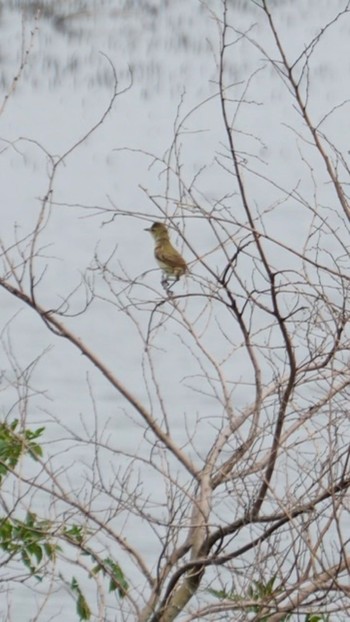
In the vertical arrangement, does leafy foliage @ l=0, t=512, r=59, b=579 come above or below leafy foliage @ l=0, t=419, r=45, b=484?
below

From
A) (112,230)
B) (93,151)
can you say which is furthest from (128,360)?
(93,151)

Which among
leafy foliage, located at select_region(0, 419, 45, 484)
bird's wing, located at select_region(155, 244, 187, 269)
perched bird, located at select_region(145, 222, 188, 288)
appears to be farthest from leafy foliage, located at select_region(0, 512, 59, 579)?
bird's wing, located at select_region(155, 244, 187, 269)

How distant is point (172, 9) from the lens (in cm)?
2178

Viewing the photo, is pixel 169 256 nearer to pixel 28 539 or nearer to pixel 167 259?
pixel 167 259

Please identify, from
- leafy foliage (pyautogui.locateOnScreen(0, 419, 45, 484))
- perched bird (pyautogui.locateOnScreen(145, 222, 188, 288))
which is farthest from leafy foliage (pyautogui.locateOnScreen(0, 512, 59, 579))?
perched bird (pyautogui.locateOnScreen(145, 222, 188, 288))

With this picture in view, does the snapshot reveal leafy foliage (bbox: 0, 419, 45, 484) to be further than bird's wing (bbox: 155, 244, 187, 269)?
No

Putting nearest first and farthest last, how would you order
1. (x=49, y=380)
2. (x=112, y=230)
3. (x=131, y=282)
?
(x=131, y=282), (x=49, y=380), (x=112, y=230)

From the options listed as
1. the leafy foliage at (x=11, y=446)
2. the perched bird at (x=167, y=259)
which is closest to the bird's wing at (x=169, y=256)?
the perched bird at (x=167, y=259)

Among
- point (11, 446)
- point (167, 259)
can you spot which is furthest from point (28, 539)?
point (167, 259)

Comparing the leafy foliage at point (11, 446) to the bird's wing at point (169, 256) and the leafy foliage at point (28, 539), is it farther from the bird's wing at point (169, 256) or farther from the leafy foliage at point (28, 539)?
the bird's wing at point (169, 256)

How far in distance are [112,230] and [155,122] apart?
3.24 meters

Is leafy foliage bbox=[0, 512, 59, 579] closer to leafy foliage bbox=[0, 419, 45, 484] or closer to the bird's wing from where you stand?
leafy foliage bbox=[0, 419, 45, 484]

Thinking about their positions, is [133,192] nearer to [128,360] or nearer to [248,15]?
[128,360]

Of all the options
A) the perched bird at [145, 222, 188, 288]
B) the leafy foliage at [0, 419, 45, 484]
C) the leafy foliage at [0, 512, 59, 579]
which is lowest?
the leafy foliage at [0, 512, 59, 579]
